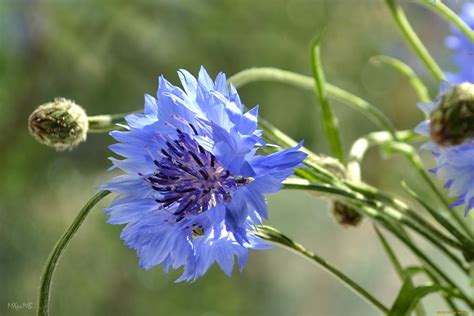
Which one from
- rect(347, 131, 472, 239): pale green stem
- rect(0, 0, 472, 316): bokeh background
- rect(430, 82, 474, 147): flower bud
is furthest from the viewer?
rect(0, 0, 472, 316): bokeh background

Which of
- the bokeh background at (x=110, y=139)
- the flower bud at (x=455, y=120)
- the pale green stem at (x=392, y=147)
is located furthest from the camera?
the bokeh background at (x=110, y=139)

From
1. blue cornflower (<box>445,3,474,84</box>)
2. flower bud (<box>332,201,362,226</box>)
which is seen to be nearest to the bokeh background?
blue cornflower (<box>445,3,474,84</box>)

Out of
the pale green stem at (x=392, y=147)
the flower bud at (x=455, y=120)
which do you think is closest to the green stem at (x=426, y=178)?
the pale green stem at (x=392, y=147)

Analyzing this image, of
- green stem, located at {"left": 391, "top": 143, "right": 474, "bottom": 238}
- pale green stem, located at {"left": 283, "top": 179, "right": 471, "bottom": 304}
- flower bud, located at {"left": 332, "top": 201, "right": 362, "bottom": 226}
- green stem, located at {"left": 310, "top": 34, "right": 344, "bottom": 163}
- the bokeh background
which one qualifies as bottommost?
pale green stem, located at {"left": 283, "top": 179, "right": 471, "bottom": 304}

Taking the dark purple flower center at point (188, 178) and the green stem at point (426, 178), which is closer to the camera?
the dark purple flower center at point (188, 178)

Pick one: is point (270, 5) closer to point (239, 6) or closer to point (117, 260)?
point (239, 6)

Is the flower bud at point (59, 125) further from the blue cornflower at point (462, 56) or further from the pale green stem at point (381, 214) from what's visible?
the blue cornflower at point (462, 56)

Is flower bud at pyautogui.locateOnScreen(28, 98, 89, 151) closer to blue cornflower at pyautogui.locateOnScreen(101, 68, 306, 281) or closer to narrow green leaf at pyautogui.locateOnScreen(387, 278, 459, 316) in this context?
blue cornflower at pyautogui.locateOnScreen(101, 68, 306, 281)
